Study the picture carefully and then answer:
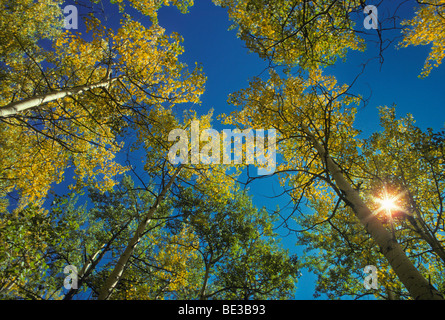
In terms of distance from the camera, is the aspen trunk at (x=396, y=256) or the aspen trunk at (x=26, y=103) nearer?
the aspen trunk at (x=396, y=256)

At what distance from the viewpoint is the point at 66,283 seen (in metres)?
5.90

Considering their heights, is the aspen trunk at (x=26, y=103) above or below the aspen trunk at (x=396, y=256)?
above

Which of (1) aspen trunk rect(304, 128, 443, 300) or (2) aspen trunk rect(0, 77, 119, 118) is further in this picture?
(2) aspen trunk rect(0, 77, 119, 118)

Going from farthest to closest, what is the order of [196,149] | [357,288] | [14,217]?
[357,288] < [196,149] < [14,217]

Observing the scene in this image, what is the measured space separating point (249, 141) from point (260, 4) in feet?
12.1

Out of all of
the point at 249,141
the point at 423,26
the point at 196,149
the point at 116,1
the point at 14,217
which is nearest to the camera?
the point at 14,217

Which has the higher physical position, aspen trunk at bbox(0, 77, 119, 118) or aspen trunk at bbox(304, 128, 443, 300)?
aspen trunk at bbox(0, 77, 119, 118)

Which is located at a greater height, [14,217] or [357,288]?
[14,217]

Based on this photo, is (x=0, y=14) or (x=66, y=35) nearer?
(x=66, y=35)

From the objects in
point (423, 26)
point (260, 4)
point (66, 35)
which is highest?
point (423, 26)

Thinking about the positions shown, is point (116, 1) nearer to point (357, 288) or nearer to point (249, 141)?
point (249, 141)

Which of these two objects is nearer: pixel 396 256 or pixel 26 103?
pixel 396 256

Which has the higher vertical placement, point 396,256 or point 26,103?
point 26,103

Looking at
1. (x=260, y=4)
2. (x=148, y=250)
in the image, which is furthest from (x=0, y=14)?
(x=148, y=250)
